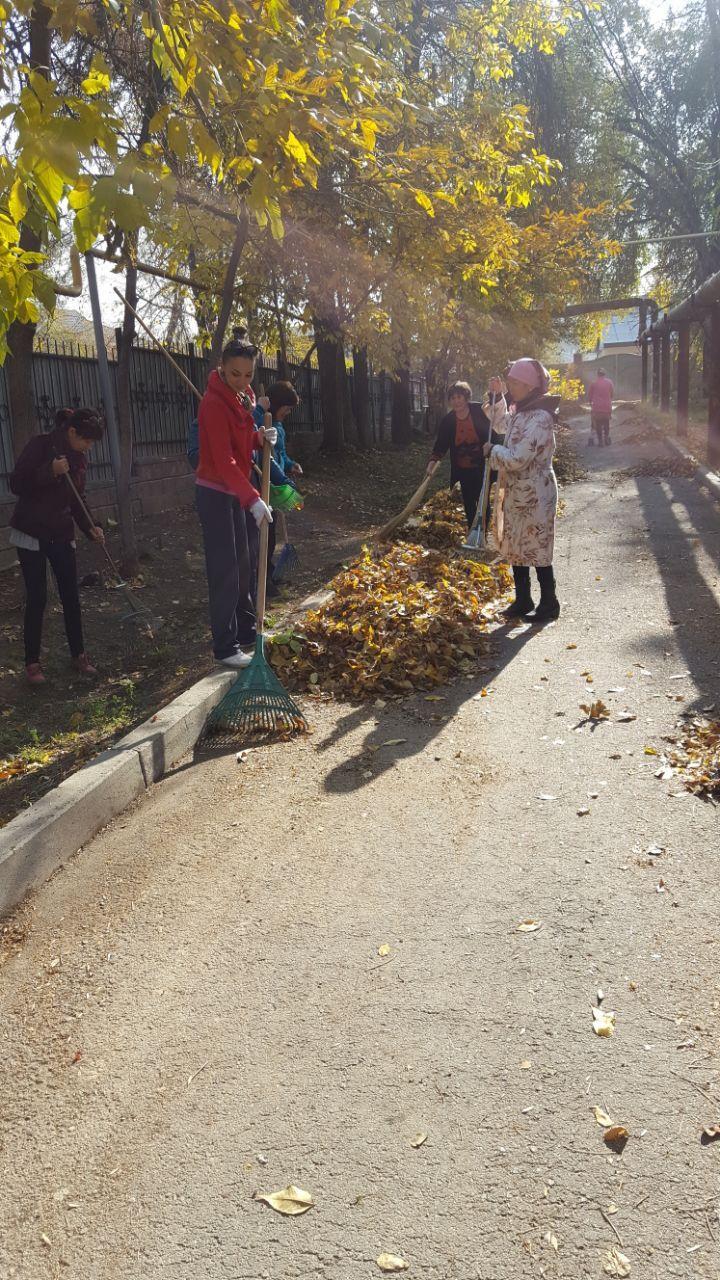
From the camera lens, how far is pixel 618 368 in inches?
2785

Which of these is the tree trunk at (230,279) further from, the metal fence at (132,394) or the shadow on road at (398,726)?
the shadow on road at (398,726)

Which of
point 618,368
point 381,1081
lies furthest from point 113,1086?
point 618,368

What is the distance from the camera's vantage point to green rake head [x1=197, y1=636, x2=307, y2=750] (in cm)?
548

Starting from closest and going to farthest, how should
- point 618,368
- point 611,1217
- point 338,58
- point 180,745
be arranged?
point 611,1217, point 338,58, point 180,745, point 618,368

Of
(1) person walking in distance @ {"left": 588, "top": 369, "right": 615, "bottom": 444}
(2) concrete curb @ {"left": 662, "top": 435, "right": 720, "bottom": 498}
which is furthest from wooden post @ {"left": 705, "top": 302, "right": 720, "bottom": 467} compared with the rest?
(1) person walking in distance @ {"left": 588, "top": 369, "right": 615, "bottom": 444}

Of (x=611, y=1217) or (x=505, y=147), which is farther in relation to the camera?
(x=505, y=147)

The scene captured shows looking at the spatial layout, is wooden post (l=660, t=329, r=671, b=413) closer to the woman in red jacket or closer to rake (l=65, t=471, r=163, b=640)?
rake (l=65, t=471, r=163, b=640)

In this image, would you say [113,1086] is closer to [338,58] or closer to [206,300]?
[338,58]

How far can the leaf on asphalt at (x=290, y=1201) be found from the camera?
224cm

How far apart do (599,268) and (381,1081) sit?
36.6 meters

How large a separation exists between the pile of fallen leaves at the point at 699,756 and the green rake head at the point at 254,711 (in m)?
2.02

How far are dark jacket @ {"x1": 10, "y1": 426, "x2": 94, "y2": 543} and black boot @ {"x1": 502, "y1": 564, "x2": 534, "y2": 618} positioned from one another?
3299mm

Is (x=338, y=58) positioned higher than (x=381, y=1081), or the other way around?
(x=338, y=58)

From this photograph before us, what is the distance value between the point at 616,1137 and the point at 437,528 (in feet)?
28.7
